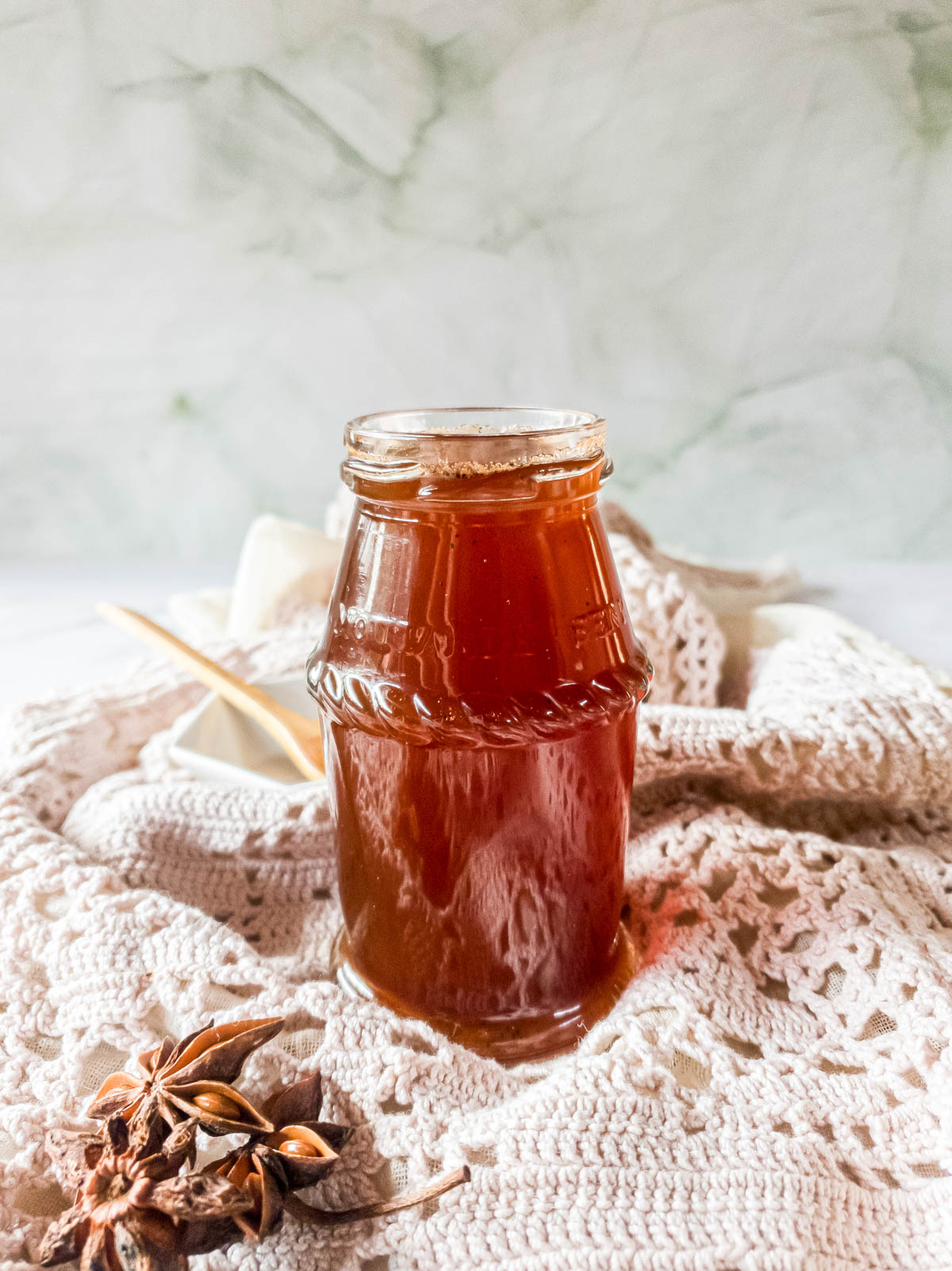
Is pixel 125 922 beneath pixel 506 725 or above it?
beneath

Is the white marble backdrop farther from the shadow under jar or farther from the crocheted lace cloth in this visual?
the shadow under jar

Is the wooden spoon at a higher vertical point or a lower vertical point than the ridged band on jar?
lower

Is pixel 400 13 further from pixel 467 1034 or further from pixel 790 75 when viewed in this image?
pixel 467 1034

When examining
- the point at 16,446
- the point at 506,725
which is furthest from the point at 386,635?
the point at 16,446

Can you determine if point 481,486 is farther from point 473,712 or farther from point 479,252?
point 479,252

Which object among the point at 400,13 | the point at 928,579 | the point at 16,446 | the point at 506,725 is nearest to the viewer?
the point at 506,725

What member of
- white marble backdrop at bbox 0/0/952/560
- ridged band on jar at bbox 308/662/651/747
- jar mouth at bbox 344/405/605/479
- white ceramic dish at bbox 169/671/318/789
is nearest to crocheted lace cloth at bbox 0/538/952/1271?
white ceramic dish at bbox 169/671/318/789

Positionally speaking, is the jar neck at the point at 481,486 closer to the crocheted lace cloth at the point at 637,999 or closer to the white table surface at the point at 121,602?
the crocheted lace cloth at the point at 637,999
